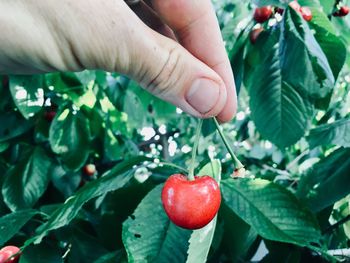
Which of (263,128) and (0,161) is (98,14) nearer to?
(263,128)

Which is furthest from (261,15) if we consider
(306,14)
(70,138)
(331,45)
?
(70,138)

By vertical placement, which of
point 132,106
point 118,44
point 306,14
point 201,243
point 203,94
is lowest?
point 132,106

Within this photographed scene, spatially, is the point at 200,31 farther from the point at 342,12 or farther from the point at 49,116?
the point at 49,116

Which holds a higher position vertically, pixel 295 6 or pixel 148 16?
pixel 148 16

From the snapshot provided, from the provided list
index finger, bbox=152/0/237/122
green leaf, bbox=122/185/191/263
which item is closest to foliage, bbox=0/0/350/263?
green leaf, bbox=122/185/191/263

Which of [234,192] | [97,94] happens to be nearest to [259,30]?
[234,192]

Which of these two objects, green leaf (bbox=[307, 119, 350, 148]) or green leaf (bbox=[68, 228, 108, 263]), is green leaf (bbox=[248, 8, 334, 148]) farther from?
green leaf (bbox=[68, 228, 108, 263])

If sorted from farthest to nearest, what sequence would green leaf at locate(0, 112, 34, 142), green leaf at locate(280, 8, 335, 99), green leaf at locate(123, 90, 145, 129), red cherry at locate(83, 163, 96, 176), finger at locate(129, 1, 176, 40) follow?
1. green leaf at locate(123, 90, 145, 129)
2. red cherry at locate(83, 163, 96, 176)
3. green leaf at locate(0, 112, 34, 142)
4. green leaf at locate(280, 8, 335, 99)
5. finger at locate(129, 1, 176, 40)
